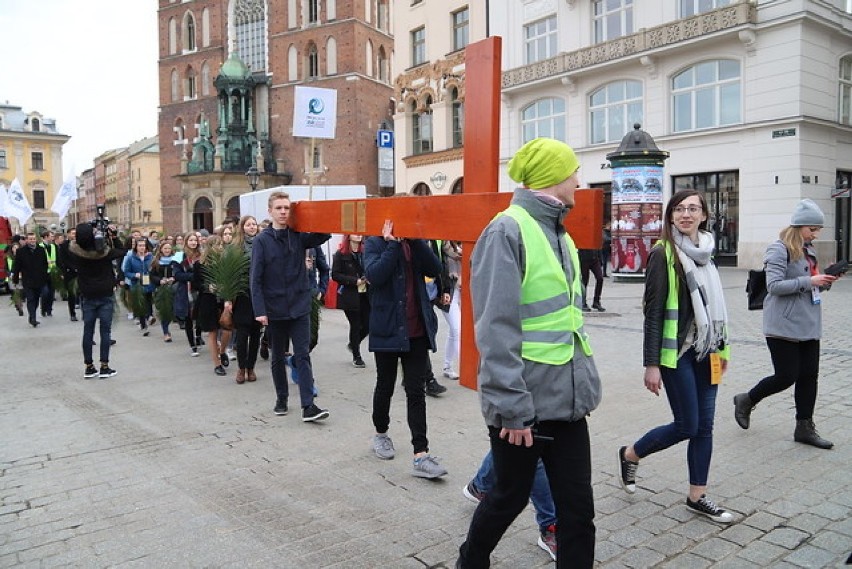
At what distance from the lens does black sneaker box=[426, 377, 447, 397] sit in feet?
23.1

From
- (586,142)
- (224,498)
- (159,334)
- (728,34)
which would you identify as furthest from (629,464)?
(586,142)

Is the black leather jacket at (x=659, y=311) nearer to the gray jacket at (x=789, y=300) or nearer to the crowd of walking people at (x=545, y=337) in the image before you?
the crowd of walking people at (x=545, y=337)

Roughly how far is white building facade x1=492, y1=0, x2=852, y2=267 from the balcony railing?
40 millimetres

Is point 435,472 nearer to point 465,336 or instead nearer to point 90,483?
point 465,336

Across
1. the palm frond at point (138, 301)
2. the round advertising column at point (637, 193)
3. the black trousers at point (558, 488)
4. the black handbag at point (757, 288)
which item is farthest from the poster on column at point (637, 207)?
the black trousers at point (558, 488)

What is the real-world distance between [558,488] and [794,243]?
3.40 metres

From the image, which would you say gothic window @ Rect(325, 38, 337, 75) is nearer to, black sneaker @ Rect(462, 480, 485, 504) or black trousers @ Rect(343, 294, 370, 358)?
black trousers @ Rect(343, 294, 370, 358)

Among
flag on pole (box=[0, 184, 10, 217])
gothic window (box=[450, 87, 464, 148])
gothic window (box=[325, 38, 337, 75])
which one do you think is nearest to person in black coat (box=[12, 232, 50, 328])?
flag on pole (box=[0, 184, 10, 217])

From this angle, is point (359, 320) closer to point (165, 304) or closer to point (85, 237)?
point (85, 237)

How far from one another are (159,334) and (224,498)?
28.8 feet

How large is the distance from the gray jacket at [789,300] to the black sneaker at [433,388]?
316cm

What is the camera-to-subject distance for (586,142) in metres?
27.0

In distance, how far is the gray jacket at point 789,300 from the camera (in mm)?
4996

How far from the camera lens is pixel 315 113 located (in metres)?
7.62
